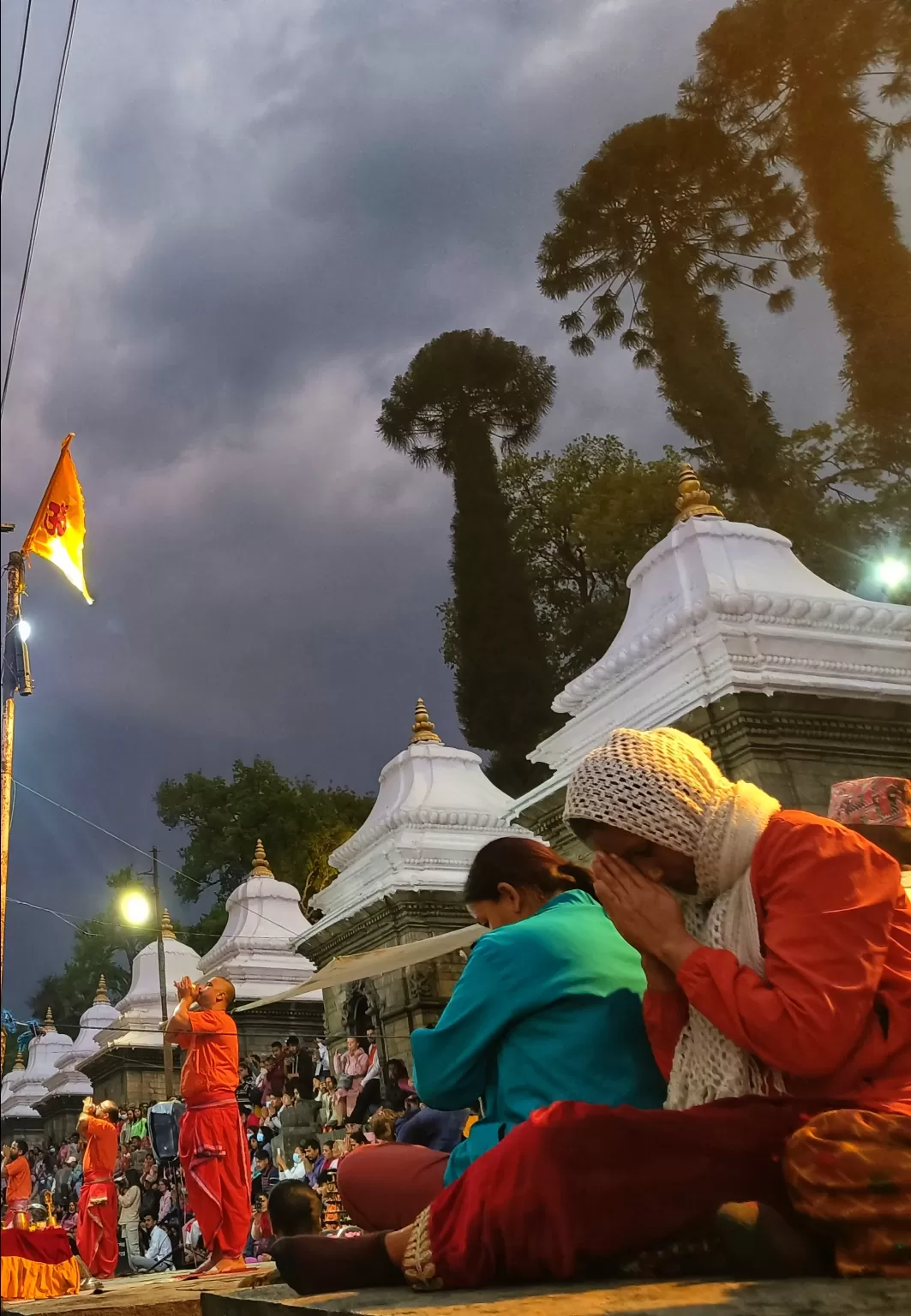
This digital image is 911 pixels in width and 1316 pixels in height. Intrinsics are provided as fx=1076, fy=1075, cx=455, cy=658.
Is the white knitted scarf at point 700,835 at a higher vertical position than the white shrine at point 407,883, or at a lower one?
lower

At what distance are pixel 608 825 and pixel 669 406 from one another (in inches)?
671

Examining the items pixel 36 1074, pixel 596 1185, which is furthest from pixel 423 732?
pixel 36 1074

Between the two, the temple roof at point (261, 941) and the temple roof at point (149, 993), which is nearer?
the temple roof at point (261, 941)

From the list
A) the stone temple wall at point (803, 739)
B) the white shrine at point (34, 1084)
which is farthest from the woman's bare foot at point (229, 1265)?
the white shrine at point (34, 1084)

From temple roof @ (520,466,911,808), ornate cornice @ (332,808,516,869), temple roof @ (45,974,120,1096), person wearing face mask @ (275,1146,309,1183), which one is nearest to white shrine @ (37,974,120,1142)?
temple roof @ (45,974,120,1096)

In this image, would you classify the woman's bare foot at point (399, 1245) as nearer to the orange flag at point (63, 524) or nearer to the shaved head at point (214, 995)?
the shaved head at point (214, 995)

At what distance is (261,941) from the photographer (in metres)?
13.3

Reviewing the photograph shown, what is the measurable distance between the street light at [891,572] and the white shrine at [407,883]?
495 centimetres

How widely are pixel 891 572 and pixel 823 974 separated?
450 inches

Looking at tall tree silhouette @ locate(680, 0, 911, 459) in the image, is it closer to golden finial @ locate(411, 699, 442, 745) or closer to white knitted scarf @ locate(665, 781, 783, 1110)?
golden finial @ locate(411, 699, 442, 745)

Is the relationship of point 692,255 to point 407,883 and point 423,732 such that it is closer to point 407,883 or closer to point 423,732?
point 423,732

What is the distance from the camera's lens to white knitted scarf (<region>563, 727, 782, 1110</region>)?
5.05ft

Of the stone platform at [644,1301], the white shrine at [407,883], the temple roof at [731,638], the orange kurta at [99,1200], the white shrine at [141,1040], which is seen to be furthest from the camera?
the white shrine at [141,1040]

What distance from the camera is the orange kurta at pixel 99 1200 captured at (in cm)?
746
